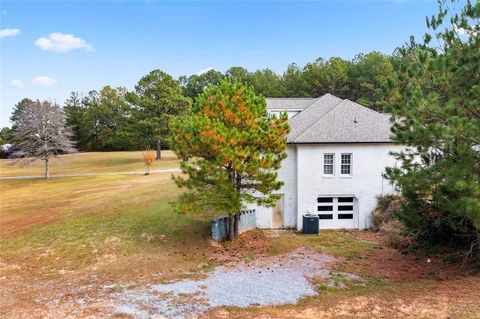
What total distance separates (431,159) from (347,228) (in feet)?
34.6

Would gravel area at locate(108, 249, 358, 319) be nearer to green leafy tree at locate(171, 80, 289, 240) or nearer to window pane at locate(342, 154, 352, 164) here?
green leafy tree at locate(171, 80, 289, 240)

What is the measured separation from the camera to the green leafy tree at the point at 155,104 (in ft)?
170

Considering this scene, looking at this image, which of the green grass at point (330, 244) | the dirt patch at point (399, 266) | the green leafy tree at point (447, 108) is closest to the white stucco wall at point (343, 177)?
the green grass at point (330, 244)

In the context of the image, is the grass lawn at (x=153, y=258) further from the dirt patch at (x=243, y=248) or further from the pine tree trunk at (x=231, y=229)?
the pine tree trunk at (x=231, y=229)

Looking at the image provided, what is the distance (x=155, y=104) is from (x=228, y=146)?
36846 mm

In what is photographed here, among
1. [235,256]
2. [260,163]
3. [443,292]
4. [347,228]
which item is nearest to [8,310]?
[235,256]

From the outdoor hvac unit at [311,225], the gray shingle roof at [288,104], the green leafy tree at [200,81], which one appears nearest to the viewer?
the outdoor hvac unit at [311,225]

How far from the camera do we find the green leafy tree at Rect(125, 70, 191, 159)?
51.9 m

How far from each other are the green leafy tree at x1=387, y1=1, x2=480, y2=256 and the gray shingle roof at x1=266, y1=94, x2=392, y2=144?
9.76 metres

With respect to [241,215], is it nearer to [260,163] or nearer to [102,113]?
[260,163]

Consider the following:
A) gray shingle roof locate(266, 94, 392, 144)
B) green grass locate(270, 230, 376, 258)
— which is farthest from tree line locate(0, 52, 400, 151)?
green grass locate(270, 230, 376, 258)

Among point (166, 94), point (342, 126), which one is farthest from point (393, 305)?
point (166, 94)

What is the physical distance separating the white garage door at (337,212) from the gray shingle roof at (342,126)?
3.67 m

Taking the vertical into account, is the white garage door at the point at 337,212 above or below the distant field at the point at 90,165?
below
